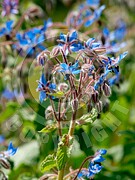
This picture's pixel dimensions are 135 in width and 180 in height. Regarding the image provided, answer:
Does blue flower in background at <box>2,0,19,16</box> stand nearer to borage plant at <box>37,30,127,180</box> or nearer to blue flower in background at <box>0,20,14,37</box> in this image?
blue flower in background at <box>0,20,14,37</box>

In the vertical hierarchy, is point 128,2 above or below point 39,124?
above

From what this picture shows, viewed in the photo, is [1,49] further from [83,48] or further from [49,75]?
[83,48]

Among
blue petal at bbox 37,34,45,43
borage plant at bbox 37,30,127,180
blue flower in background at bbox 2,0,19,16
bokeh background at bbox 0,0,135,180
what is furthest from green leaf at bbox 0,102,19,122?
borage plant at bbox 37,30,127,180

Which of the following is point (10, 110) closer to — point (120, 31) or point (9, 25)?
point (9, 25)

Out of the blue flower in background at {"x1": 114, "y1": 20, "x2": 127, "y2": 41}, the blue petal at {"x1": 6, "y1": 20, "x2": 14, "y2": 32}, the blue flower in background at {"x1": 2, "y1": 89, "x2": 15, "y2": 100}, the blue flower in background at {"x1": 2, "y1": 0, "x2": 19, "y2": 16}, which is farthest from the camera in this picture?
the blue flower in background at {"x1": 114, "y1": 20, "x2": 127, "y2": 41}

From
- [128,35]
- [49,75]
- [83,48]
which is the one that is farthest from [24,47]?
[128,35]

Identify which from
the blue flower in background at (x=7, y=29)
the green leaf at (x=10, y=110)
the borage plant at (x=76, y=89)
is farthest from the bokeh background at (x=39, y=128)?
the borage plant at (x=76, y=89)

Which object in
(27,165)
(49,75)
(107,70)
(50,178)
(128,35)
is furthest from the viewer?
(128,35)

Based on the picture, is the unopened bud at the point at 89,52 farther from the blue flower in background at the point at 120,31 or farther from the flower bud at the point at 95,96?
the blue flower in background at the point at 120,31
